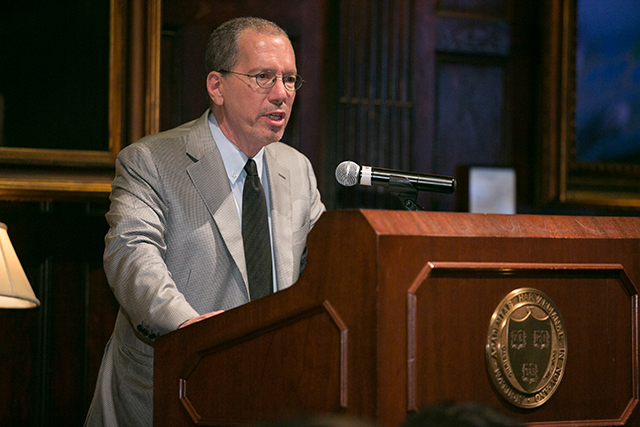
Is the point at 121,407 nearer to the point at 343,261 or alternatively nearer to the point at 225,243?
the point at 225,243

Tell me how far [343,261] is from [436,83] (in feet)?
8.30

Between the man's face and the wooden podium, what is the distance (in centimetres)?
91

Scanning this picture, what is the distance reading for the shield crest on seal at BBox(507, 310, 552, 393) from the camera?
140cm

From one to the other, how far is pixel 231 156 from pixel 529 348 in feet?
4.06

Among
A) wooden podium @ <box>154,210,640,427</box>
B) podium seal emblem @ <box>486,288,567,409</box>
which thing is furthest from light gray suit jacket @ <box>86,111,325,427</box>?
podium seal emblem @ <box>486,288,567,409</box>

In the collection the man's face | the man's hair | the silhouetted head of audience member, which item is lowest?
the silhouetted head of audience member

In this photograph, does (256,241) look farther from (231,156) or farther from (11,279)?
(11,279)

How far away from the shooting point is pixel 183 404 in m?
1.57

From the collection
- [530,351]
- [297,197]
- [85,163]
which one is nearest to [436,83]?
[297,197]

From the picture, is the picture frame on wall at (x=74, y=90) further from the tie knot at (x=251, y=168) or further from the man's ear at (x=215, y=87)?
the tie knot at (x=251, y=168)

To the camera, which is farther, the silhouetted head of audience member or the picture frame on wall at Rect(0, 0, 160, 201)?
the picture frame on wall at Rect(0, 0, 160, 201)

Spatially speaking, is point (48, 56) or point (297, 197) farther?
A: point (48, 56)

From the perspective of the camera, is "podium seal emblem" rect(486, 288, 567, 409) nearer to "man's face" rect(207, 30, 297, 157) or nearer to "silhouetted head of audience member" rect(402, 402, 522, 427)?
"silhouetted head of audience member" rect(402, 402, 522, 427)

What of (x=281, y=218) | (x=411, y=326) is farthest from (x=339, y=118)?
(x=411, y=326)
